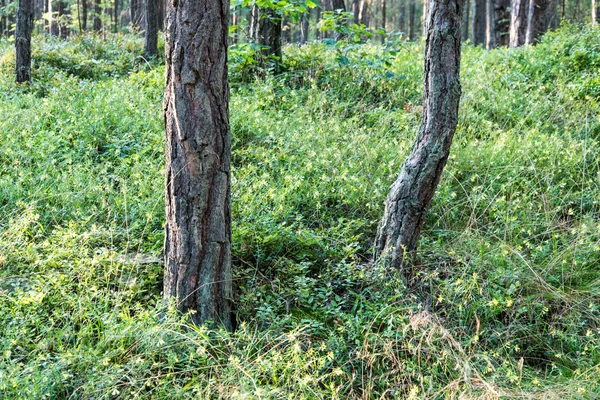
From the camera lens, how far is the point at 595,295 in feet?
14.6

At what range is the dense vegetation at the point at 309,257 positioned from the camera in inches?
138

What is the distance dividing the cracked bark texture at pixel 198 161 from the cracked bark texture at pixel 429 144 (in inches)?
56.2

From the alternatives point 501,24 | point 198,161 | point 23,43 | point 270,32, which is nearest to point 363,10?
point 501,24

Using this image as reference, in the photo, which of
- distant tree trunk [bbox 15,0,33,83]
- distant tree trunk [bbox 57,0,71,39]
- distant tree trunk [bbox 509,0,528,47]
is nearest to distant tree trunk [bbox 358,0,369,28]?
distant tree trunk [bbox 57,0,71,39]

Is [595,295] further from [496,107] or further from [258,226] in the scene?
[496,107]

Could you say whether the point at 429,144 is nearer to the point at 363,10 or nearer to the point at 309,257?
the point at 309,257

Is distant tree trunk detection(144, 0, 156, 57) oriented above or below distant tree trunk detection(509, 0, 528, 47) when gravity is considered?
below

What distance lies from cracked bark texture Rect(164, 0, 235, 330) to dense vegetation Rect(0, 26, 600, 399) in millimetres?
254

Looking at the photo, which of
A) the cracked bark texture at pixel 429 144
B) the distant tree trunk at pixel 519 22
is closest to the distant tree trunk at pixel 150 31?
Answer: the cracked bark texture at pixel 429 144

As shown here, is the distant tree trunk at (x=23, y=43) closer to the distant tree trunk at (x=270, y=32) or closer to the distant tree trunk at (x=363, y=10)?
the distant tree trunk at (x=270, y=32)

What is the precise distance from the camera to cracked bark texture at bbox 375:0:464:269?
4344 mm

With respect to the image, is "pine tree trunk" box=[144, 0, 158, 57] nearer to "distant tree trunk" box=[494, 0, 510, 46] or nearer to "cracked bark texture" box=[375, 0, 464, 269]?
"cracked bark texture" box=[375, 0, 464, 269]

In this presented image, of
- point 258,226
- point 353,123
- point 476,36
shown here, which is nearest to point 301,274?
point 258,226

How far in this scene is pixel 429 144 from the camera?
14.8ft
